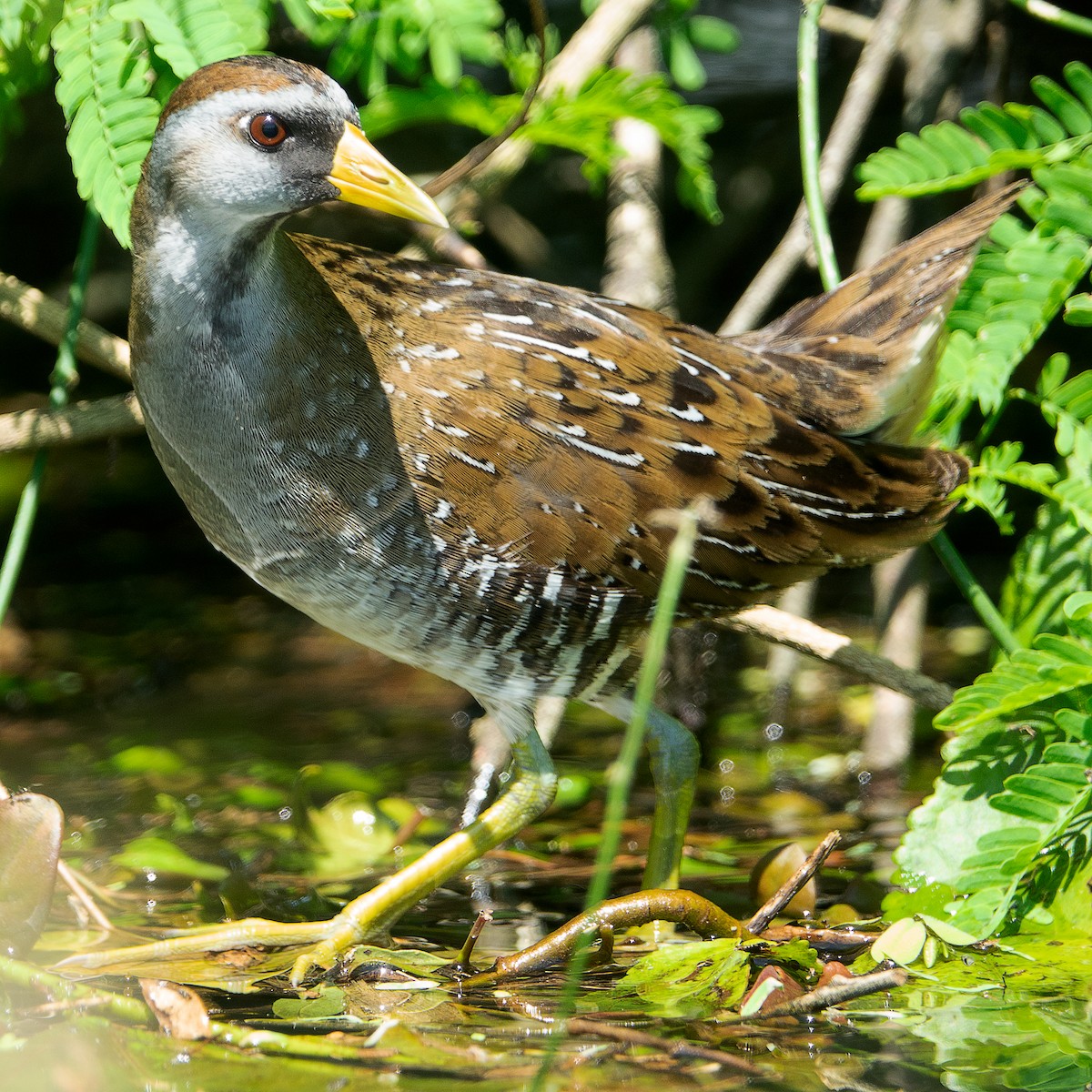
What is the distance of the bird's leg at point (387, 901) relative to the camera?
235cm

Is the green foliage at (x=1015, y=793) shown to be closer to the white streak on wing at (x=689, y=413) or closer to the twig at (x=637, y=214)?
the white streak on wing at (x=689, y=413)

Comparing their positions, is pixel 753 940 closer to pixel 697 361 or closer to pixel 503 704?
pixel 503 704

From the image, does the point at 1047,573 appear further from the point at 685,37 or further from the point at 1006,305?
the point at 685,37

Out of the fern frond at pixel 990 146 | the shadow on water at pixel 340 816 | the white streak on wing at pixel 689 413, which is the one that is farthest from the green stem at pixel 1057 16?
the shadow on water at pixel 340 816

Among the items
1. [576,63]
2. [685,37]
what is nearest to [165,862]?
[576,63]

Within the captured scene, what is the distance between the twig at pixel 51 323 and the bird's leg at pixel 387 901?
4.10ft

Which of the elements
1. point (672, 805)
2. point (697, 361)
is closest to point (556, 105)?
point (697, 361)

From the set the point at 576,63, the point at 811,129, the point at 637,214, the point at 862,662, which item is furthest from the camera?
the point at 637,214

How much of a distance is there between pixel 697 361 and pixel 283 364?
0.80m

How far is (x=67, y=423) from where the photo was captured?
3111 millimetres

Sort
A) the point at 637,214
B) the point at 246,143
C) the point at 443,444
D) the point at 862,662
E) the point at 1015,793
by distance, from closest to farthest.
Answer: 1. the point at 246,143
2. the point at 1015,793
3. the point at 443,444
4. the point at 862,662
5. the point at 637,214

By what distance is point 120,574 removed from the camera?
4898 mm

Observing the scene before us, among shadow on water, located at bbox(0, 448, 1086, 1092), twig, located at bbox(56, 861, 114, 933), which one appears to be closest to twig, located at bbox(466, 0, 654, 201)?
shadow on water, located at bbox(0, 448, 1086, 1092)

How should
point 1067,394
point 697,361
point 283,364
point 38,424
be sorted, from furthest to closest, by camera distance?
point 38,424 → point 697,361 → point 1067,394 → point 283,364
